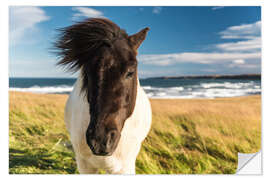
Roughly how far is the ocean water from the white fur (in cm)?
86

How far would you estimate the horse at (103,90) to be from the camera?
39.7 inches

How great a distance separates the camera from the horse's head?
1006mm

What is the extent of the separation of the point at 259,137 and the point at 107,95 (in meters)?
1.67

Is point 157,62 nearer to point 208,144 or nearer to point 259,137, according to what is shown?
point 208,144

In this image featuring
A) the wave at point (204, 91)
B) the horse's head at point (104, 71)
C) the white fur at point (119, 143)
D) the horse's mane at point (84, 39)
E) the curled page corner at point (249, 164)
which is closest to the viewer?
the horse's head at point (104, 71)

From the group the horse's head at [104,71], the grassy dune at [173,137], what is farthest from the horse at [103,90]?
the grassy dune at [173,137]

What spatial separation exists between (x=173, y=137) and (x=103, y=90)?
4.58ft

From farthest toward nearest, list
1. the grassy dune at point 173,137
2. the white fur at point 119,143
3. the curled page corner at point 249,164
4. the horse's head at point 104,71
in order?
the grassy dune at point 173,137
the curled page corner at point 249,164
the white fur at point 119,143
the horse's head at point 104,71

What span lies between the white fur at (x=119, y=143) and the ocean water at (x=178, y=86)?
856mm

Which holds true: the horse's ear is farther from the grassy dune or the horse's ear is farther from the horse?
the grassy dune

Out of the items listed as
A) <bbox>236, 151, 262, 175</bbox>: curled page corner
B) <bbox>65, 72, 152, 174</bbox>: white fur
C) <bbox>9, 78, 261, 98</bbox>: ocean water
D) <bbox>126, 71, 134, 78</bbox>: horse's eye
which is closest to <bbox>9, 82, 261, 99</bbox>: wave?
<bbox>9, 78, 261, 98</bbox>: ocean water

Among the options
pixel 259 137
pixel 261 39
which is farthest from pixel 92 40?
pixel 259 137

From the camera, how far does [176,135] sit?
217 cm
